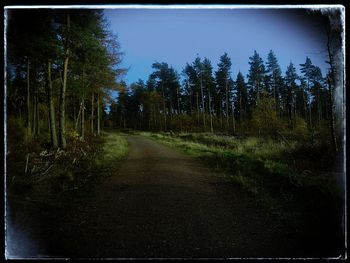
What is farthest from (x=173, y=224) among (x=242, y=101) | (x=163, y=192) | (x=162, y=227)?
(x=242, y=101)

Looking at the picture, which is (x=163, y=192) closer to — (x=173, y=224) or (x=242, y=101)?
(x=173, y=224)

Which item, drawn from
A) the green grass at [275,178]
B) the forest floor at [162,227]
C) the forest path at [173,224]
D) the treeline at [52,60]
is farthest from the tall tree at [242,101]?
the forest floor at [162,227]

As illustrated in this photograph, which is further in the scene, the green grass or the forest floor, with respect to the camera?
the green grass

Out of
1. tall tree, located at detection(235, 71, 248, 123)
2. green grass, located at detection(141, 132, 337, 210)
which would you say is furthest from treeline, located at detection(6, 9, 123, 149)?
tall tree, located at detection(235, 71, 248, 123)

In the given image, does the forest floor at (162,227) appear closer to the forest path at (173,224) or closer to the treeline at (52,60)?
the forest path at (173,224)

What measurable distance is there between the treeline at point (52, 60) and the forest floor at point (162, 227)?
201cm

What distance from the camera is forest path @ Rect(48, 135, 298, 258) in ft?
16.0

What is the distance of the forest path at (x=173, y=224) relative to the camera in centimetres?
488

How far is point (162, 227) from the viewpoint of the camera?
5828mm

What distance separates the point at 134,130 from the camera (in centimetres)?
4972

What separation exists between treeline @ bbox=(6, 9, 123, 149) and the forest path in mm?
2460

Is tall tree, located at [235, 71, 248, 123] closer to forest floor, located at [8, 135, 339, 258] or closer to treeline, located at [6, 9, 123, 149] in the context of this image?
treeline, located at [6, 9, 123, 149]

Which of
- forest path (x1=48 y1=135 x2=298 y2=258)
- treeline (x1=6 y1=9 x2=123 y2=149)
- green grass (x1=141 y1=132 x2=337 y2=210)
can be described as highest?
treeline (x1=6 y1=9 x2=123 y2=149)

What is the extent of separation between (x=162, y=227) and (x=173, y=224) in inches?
11.0
